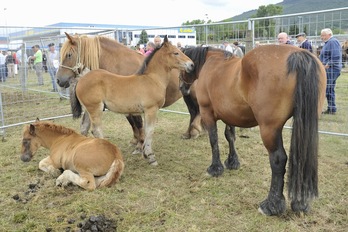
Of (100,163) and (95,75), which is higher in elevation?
(95,75)

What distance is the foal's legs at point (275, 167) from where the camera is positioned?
2.78 metres

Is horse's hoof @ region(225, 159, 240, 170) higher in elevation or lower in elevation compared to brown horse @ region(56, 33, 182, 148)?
lower

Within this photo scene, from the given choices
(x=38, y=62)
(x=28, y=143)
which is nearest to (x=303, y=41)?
(x=28, y=143)

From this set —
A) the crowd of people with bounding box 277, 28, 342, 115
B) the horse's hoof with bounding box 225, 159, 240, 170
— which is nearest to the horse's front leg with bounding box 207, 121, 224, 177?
the horse's hoof with bounding box 225, 159, 240, 170

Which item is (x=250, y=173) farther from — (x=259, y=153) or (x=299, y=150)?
(x=299, y=150)

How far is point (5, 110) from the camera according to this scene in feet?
29.9

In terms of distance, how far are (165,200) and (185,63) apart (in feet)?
6.34

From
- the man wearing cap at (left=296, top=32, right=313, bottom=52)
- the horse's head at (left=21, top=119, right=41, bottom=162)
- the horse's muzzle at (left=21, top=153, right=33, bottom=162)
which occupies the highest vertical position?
the man wearing cap at (left=296, top=32, right=313, bottom=52)

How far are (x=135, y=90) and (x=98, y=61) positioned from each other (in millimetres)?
1319

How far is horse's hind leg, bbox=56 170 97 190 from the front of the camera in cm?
355

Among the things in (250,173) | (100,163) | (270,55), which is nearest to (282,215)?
(250,173)

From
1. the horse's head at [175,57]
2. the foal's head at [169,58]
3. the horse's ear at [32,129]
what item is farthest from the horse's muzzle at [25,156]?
the horse's head at [175,57]

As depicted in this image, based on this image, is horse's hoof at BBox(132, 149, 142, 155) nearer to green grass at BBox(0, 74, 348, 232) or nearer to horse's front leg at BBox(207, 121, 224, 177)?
green grass at BBox(0, 74, 348, 232)

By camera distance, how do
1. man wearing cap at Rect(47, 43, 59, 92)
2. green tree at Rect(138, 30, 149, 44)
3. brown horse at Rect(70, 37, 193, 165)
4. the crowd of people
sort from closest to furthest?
brown horse at Rect(70, 37, 193, 165), the crowd of people, green tree at Rect(138, 30, 149, 44), man wearing cap at Rect(47, 43, 59, 92)
